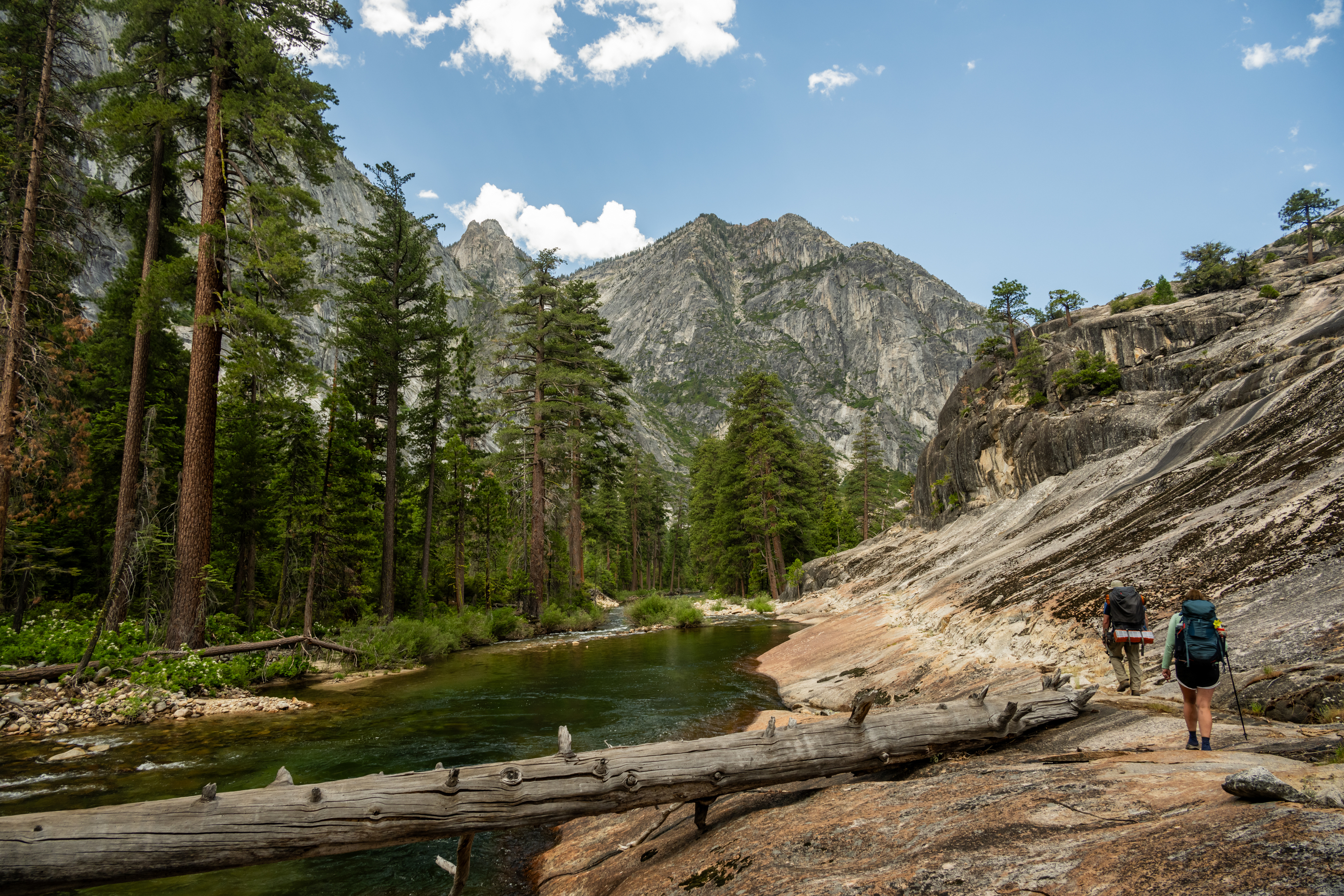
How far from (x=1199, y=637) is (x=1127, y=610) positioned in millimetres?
1933

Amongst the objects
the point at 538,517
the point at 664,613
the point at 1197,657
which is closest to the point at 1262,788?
the point at 1197,657

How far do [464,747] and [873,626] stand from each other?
11862mm

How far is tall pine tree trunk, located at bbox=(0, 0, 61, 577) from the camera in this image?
12.1 metres

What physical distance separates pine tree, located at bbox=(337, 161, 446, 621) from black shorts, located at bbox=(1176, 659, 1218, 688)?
903 inches

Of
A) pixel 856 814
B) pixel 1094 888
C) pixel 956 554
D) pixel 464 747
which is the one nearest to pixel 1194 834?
pixel 1094 888

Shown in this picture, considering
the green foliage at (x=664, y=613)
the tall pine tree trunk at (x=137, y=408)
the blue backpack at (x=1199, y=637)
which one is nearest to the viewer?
the blue backpack at (x=1199, y=637)

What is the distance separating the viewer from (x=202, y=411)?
1314 centimetres

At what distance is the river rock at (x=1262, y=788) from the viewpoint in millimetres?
3090

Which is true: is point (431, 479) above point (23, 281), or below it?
below

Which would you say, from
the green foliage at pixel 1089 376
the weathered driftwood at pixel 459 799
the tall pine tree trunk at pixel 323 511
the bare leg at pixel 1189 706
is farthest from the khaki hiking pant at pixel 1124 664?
the green foliage at pixel 1089 376

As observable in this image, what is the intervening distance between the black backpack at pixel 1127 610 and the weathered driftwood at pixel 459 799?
5.23 feet

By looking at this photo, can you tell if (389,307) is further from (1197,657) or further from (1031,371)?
(1031,371)

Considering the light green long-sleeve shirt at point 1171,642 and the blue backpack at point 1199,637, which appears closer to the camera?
the blue backpack at point 1199,637

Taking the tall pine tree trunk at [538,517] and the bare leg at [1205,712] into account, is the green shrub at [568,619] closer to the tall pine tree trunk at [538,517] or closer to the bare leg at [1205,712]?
the tall pine tree trunk at [538,517]
